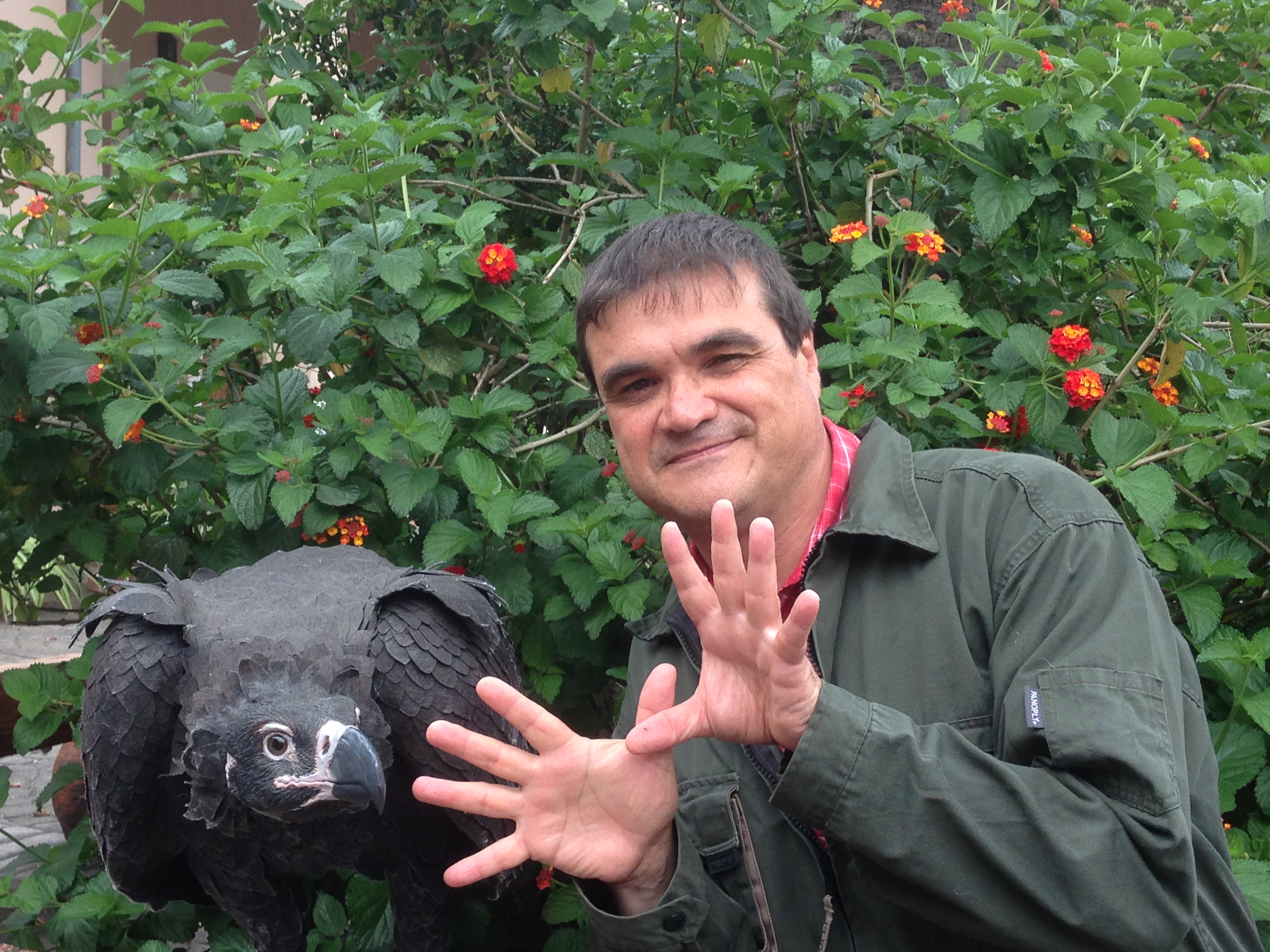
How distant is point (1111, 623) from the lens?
1581 millimetres

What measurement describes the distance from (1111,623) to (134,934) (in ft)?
9.33

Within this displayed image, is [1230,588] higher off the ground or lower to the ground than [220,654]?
lower

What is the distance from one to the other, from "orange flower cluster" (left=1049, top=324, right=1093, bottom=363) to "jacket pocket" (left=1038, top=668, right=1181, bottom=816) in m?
1.25

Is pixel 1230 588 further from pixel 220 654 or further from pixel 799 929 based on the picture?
pixel 220 654

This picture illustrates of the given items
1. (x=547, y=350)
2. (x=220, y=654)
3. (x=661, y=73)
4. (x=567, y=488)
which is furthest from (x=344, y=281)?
(x=661, y=73)

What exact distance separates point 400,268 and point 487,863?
1470 mm

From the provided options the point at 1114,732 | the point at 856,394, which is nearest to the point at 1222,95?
the point at 856,394

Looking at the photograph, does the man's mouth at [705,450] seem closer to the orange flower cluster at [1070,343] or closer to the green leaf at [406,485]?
the green leaf at [406,485]

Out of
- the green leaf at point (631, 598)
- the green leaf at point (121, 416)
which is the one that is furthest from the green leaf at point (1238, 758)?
the green leaf at point (121, 416)

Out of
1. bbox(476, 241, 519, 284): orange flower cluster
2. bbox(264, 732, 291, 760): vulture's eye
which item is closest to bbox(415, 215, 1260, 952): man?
bbox(264, 732, 291, 760): vulture's eye

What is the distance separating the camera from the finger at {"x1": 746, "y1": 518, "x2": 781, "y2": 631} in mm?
1367

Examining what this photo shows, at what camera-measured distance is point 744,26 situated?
3.01m

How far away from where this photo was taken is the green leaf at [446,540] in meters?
2.50

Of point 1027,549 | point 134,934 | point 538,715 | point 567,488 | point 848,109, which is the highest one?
point 848,109
